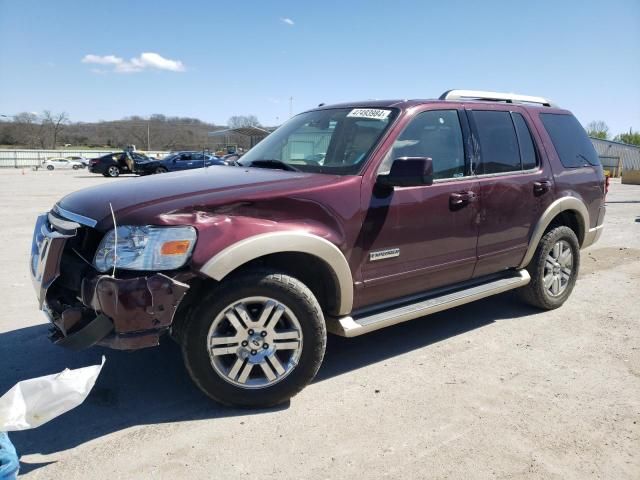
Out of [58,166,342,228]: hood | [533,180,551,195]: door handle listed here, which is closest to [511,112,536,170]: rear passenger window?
[533,180,551,195]: door handle

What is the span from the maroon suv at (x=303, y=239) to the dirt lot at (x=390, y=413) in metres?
0.35

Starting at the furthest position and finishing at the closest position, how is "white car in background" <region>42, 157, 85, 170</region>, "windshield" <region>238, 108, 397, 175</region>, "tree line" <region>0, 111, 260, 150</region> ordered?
"tree line" <region>0, 111, 260, 150</region> < "white car in background" <region>42, 157, 85, 170</region> < "windshield" <region>238, 108, 397, 175</region>

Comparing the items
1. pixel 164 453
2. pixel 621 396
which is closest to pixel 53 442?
pixel 164 453

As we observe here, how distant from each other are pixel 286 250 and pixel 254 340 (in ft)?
1.85

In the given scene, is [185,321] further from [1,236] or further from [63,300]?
[1,236]

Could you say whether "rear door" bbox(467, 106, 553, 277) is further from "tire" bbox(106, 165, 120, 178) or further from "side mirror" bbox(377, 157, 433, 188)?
"tire" bbox(106, 165, 120, 178)

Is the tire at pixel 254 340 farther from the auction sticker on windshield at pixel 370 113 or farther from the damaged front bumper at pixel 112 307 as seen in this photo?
the auction sticker on windshield at pixel 370 113

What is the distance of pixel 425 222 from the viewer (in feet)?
12.0

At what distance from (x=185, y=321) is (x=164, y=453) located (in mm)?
692

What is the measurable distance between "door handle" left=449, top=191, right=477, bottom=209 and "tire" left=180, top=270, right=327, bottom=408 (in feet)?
4.63

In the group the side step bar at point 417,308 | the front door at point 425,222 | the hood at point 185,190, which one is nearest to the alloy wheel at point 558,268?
the side step bar at point 417,308

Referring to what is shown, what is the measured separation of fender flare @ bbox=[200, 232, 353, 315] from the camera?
277cm

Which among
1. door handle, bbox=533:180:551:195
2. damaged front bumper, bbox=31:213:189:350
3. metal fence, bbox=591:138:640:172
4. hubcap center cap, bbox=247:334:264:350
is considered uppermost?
metal fence, bbox=591:138:640:172

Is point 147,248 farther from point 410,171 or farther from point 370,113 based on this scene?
point 370,113
